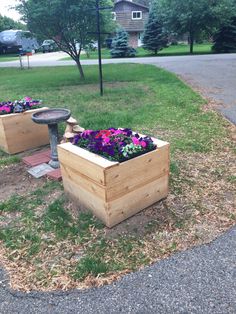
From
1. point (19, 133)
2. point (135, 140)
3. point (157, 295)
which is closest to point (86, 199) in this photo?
point (135, 140)

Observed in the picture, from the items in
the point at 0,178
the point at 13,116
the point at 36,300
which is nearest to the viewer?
the point at 36,300

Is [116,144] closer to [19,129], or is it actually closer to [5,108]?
[19,129]

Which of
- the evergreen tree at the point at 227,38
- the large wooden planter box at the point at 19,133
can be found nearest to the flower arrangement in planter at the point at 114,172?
the large wooden planter box at the point at 19,133

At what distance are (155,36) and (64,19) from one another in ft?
46.3

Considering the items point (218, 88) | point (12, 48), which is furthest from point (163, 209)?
point (12, 48)

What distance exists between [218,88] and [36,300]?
25.2 feet

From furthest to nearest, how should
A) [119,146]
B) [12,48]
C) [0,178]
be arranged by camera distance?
[12,48]
[0,178]
[119,146]

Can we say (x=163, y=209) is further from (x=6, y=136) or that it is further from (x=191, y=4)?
(x=191, y=4)

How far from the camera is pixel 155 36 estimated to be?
2153cm

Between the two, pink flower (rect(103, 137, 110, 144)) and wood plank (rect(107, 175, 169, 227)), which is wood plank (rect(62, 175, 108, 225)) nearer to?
wood plank (rect(107, 175, 169, 227))

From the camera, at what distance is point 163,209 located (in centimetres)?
287

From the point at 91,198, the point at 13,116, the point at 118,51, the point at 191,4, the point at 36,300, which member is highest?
the point at 191,4

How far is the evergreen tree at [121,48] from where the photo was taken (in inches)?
803

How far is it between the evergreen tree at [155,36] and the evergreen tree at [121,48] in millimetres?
1813
